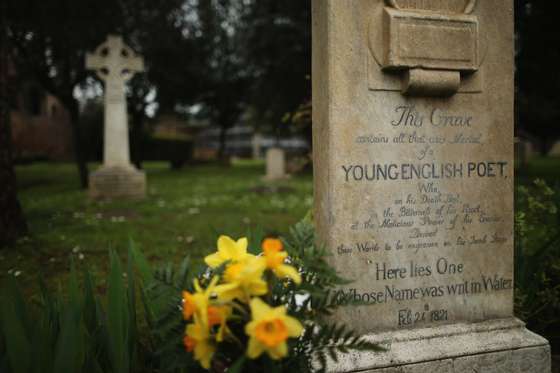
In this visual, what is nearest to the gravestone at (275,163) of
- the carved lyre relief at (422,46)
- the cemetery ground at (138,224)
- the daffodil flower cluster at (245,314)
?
the cemetery ground at (138,224)

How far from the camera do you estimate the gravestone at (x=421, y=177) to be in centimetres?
241

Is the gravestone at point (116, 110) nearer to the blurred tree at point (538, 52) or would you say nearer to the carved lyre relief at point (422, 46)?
the blurred tree at point (538, 52)

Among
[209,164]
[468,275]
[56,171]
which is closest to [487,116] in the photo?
[468,275]

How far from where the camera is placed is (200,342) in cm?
150

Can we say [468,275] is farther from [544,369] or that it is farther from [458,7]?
[458,7]

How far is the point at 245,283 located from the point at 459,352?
1.55m

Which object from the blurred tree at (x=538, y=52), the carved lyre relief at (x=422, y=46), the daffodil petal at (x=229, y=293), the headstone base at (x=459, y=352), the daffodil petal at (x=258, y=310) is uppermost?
the blurred tree at (x=538, y=52)

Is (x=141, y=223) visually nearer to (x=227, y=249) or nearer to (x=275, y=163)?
(x=227, y=249)

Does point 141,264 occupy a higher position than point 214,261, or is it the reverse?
point 214,261

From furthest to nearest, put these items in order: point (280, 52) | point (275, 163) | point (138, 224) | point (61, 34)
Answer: point (280, 52) → point (275, 163) → point (61, 34) → point (138, 224)

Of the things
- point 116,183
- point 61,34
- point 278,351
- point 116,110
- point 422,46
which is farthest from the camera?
point 61,34

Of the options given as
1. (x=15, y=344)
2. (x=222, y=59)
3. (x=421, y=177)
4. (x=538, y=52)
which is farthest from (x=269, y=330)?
(x=222, y=59)

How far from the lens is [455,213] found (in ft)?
8.68

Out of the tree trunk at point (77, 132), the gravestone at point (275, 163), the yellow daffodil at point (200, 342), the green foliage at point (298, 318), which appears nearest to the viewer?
the yellow daffodil at point (200, 342)
